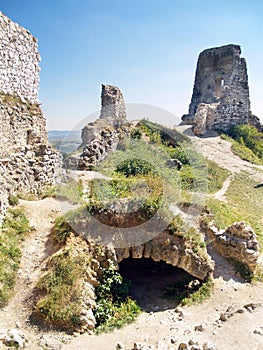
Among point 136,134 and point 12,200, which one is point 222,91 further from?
point 12,200

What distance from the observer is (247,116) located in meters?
24.9

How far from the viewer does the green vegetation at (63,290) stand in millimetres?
6020

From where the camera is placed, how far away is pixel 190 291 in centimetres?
791

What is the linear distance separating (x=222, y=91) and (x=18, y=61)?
1846 centimetres

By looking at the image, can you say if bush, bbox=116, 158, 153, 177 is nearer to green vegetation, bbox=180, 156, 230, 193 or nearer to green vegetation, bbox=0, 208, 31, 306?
green vegetation, bbox=180, 156, 230, 193

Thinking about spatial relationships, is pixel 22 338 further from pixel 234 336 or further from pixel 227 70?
pixel 227 70

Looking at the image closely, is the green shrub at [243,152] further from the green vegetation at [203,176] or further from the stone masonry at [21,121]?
the stone masonry at [21,121]

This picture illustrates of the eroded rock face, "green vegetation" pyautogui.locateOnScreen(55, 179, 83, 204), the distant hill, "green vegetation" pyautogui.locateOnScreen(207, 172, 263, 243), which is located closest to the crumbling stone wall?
the distant hill

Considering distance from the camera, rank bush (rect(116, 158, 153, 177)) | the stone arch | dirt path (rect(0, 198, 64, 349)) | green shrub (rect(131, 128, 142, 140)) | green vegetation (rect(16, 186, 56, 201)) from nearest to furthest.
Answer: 1. dirt path (rect(0, 198, 64, 349))
2. the stone arch
3. green vegetation (rect(16, 186, 56, 201))
4. bush (rect(116, 158, 153, 177))
5. green shrub (rect(131, 128, 142, 140))

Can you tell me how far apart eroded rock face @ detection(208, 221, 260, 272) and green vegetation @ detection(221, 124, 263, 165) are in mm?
12756

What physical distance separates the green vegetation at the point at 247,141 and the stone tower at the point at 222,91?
841 mm

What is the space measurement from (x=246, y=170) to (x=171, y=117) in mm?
7194

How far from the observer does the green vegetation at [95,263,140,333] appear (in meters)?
6.59

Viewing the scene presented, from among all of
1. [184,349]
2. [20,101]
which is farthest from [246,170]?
[184,349]
